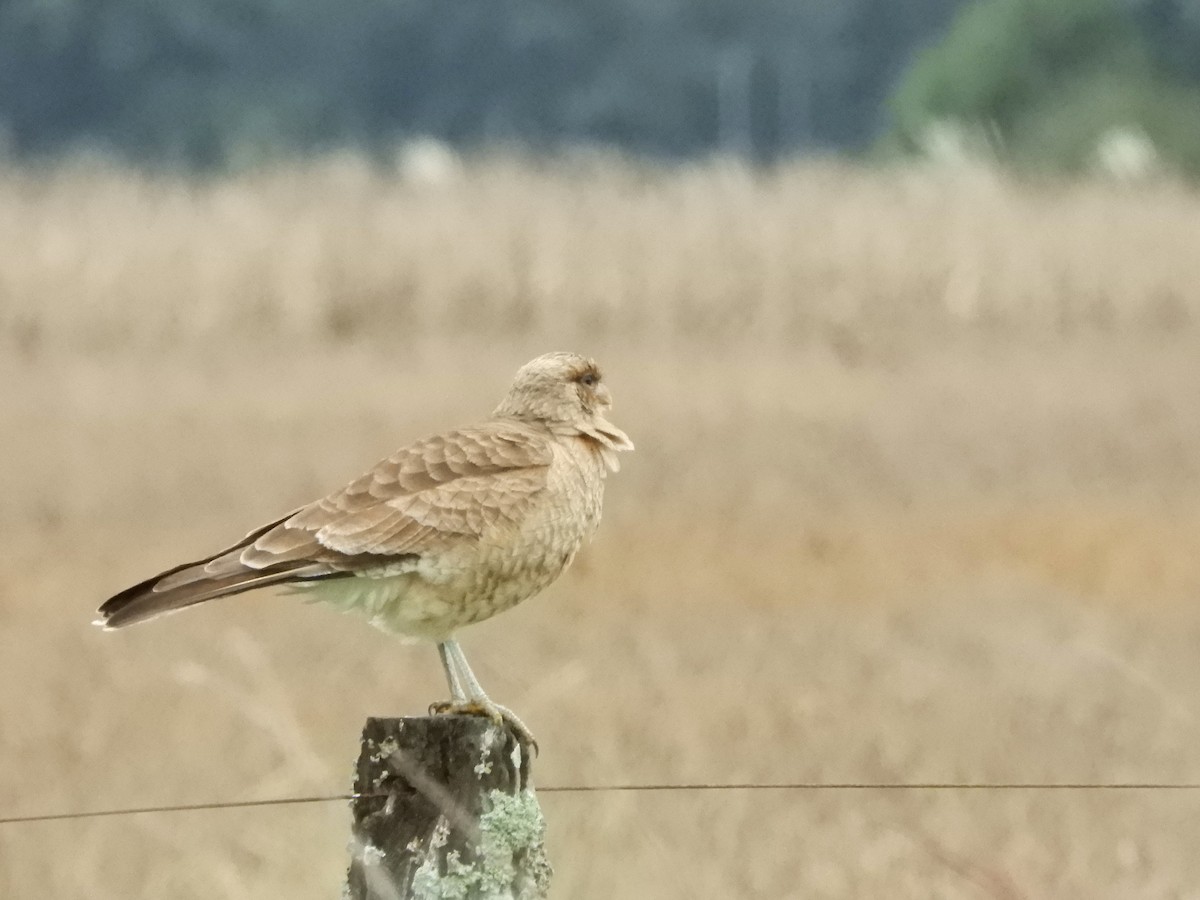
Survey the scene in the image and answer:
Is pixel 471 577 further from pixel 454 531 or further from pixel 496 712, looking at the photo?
pixel 496 712

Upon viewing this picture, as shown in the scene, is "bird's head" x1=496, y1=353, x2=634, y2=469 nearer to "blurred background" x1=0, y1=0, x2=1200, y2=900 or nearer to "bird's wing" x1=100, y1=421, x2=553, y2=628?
"bird's wing" x1=100, y1=421, x2=553, y2=628

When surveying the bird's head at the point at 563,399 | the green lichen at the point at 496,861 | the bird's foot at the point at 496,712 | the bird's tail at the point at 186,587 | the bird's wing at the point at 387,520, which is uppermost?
the bird's head at the point at 563,399

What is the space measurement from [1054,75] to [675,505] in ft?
72.9

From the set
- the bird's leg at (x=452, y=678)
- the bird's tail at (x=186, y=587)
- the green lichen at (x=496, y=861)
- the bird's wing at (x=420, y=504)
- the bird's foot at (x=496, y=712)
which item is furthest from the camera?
the bird's leg at (x=452, y=678)

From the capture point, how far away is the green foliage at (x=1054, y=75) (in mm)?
26109

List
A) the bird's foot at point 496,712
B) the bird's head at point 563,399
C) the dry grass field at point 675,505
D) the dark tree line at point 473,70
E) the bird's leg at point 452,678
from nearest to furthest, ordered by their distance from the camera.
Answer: the bird's foot at point 496,712, the bird's leg at point 452,678, the bird's head at point 563,399, the dry grass field at point 675,505, the dark tree line at point 473,70

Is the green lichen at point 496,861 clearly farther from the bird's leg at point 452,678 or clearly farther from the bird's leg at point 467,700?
the bird's leg at point 452,678

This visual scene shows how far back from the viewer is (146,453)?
1004cm

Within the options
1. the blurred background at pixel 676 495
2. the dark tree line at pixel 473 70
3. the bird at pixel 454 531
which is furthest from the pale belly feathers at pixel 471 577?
the dark tree line at pixel 473 70

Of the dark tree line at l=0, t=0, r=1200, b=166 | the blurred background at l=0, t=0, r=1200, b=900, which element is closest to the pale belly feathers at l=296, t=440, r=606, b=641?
the blurred background at l=0, t=0, r=1200, b=900

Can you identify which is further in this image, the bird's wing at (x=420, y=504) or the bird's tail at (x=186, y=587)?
the bird's wing at (x=420, y=504)

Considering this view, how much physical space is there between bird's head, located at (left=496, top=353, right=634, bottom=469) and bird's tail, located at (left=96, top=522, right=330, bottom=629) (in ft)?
2.01

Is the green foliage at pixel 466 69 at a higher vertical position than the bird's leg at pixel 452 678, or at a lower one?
higher

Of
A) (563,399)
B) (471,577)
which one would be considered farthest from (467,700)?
(563,399)
